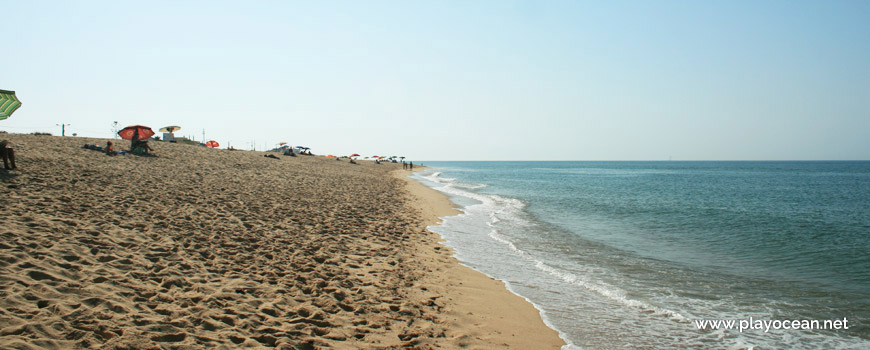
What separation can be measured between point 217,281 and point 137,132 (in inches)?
1101

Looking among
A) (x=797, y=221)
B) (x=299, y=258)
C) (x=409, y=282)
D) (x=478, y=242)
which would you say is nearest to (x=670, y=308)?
(x=409, y=282)

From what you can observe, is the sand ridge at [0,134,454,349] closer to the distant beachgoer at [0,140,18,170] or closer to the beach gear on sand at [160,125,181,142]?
the distant beachgoer at [0,140,18,170]

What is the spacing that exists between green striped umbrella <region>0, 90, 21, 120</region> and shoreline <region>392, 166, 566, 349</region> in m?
20.6

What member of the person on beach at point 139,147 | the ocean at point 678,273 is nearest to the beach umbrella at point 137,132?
the person on beach at point 139,147

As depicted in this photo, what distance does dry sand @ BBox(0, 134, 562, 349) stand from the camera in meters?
4.73

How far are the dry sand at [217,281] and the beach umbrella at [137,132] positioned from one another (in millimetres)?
17292

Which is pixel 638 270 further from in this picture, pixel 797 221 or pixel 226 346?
pixel 797 221

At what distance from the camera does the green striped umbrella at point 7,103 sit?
1788cm

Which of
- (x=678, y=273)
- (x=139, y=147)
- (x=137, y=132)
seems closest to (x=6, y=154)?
(x=139, y=147)

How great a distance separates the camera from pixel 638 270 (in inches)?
409

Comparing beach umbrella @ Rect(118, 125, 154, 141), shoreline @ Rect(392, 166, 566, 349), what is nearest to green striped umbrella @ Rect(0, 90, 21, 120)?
beach umbrella @ Rect(118, 125, 154, 141)

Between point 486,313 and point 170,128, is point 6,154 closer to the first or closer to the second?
point 486,313

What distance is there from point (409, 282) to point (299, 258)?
2.44m

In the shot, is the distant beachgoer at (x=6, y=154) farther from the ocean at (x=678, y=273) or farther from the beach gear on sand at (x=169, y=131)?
the beach gear on sand at (x=169, y=131)
